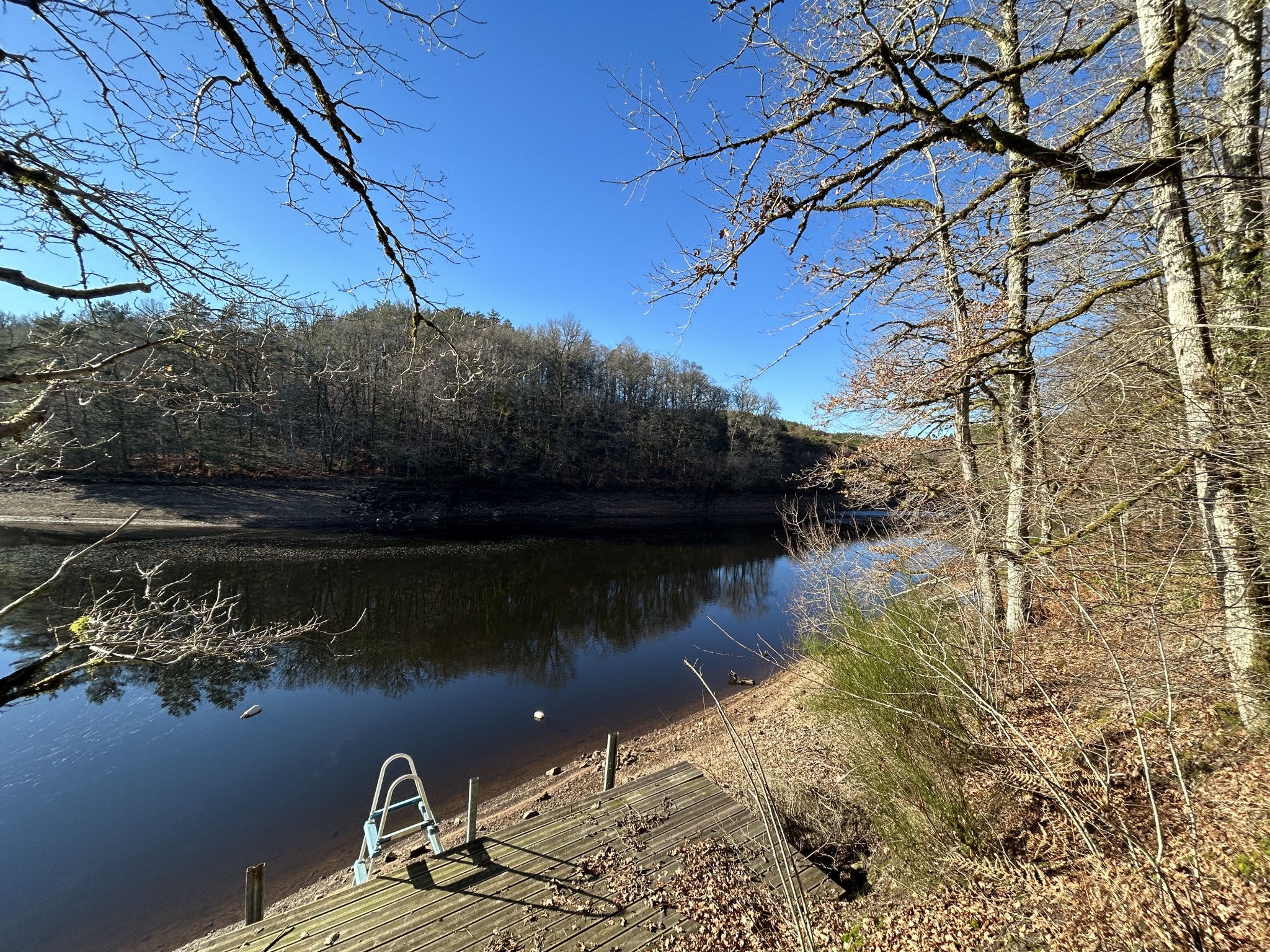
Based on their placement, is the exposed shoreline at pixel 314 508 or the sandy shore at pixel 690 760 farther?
the exposed shoreline at pixel 314 508

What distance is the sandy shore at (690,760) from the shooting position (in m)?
5.36

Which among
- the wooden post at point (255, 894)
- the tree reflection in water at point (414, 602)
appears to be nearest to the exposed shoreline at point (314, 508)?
the tree reflection in water at point (414, 602)

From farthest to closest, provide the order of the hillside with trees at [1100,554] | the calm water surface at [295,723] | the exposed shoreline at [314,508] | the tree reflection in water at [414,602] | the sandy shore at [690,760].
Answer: the exposed shoreline at [314,508]
the tree reflection in water at [414,602]
the calm water surface at [295,723]
the sandy shore at [690,760]
the hillside with trees at [1100,554]

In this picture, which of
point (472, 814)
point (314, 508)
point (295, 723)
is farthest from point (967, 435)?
point (314, 508)

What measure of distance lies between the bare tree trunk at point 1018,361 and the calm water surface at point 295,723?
18.1ft

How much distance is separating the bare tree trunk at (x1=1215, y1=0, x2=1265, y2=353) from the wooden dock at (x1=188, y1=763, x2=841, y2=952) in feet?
15.9

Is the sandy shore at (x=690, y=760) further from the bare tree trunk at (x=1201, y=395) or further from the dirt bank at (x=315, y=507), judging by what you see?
the dirt bank at (x=315, y=507)

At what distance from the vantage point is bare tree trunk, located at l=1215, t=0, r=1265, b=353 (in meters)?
3.17

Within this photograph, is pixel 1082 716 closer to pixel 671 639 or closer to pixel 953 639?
pixel 953 639

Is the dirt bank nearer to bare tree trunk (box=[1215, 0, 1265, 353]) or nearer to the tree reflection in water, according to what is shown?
the tree reflection in water

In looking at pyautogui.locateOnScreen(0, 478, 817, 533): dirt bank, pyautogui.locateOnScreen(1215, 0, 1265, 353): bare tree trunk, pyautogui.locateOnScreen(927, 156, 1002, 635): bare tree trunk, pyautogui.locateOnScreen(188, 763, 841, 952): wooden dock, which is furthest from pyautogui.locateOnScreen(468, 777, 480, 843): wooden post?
pyautogui.locateOnScreen(0, 478, 817, 533): dirt bank

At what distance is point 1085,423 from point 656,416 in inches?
1729

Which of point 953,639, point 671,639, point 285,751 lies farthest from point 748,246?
point 671,639

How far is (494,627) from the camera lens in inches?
561
